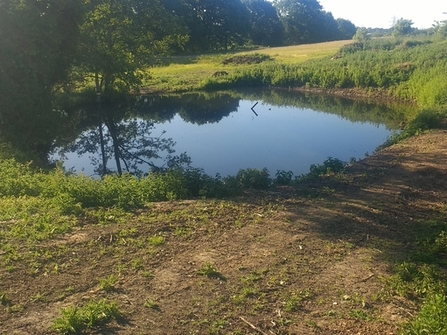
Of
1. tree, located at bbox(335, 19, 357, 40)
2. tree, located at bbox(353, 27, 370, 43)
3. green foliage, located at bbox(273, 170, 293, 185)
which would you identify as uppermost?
tree, located at bbox(335, 19, 357, 40)

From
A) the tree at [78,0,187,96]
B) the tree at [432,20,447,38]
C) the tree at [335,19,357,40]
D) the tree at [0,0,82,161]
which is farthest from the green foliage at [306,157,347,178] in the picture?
the tree at [335,19,357,40]

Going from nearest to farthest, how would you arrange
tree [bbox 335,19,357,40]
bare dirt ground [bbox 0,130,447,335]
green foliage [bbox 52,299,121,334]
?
green foliage [bbox 52,299,121,334] → bare dirt ground [bbox 0,130,447,335] → tree [bbox 335,19,357,40]

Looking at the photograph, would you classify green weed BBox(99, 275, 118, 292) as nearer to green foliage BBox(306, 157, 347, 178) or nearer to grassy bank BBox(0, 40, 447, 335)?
grassy bank BBox(0, 40, 447, 335)

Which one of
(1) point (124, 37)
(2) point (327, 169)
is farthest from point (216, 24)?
(2) point (327, 169)

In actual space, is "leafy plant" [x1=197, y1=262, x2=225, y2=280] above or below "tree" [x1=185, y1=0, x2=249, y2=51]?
below

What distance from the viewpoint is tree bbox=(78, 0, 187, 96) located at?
25.2 metres

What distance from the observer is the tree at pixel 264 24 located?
69438mm

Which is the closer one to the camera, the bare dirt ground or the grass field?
the bare dirt ground

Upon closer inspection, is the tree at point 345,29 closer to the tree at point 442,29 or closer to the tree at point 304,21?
the tree at point 304,21

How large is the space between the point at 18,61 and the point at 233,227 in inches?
408

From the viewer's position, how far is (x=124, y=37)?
2772cm

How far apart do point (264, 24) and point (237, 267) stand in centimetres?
6962

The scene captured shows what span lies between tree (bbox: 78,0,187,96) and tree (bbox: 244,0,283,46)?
1575 inches

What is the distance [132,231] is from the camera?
7.21 meters
